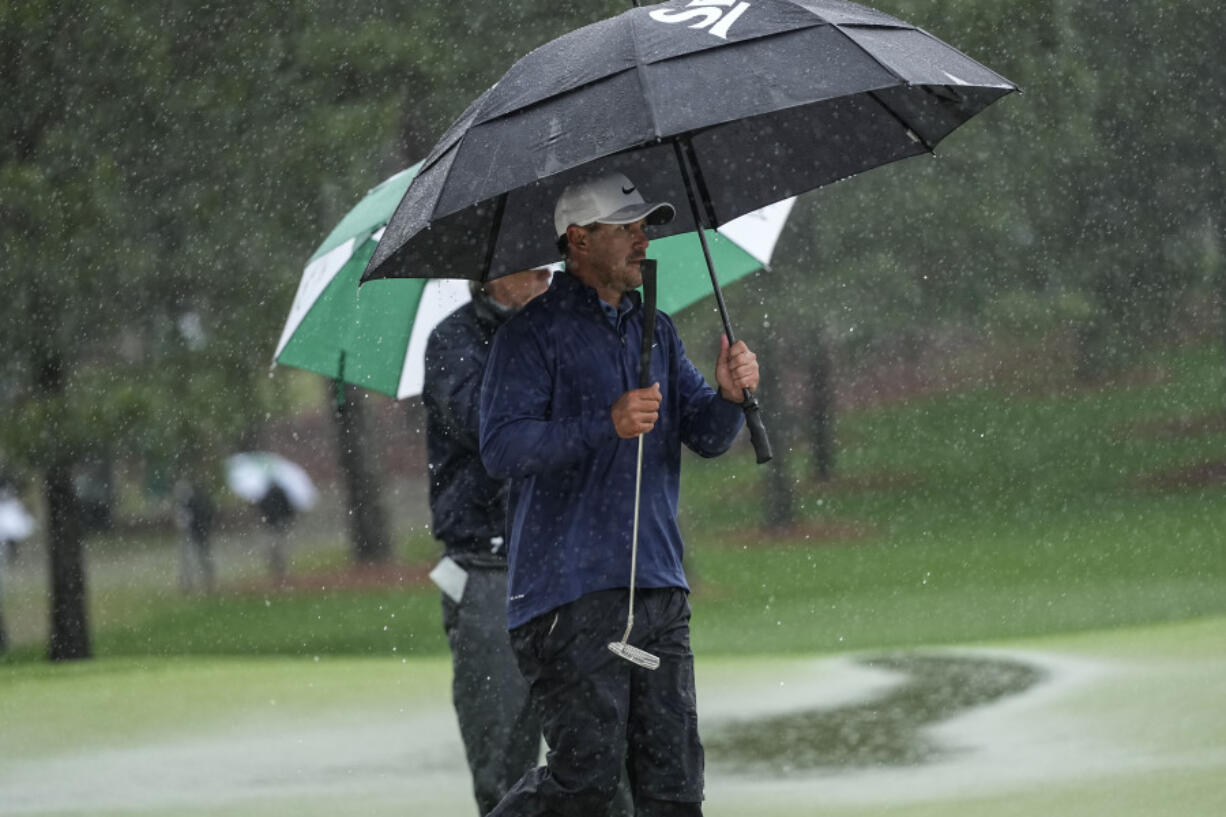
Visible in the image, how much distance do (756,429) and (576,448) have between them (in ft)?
1.19

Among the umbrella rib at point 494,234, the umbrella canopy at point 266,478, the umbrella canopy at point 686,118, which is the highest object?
the umbrella canopy at point 686,118

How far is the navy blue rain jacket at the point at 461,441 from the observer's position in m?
4.59

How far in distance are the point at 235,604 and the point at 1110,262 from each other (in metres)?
9.94

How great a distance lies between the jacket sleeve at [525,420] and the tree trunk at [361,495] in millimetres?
14328

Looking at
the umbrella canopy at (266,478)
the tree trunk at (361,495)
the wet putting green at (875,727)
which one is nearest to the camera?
the wet putting green at (875,727)

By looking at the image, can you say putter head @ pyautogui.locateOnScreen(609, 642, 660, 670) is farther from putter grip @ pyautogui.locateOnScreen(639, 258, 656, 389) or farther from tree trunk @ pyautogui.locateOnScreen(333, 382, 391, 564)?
tree trunk @ pyautogui.locateOnScreen(333, 382, 391, 564)

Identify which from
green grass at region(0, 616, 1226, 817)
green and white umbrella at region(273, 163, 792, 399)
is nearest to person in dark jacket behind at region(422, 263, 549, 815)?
green and white umbrella at region(273, 163, 792, 399)

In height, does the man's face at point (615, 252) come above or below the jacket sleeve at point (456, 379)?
above

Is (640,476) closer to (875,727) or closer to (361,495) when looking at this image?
(875,727)

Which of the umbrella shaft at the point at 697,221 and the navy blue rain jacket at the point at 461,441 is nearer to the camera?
the umbrella shaft at the point at 697,221

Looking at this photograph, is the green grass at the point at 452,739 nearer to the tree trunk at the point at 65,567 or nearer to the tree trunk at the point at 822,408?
the tree trunk at the point at 65,567

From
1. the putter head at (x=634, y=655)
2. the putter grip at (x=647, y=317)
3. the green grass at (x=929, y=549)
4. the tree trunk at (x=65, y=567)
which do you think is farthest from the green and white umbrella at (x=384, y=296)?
the tree trunk at (x=65, y=567)

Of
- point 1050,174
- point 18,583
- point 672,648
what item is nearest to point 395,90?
point 18,583

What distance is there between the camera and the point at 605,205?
362 centimetres
